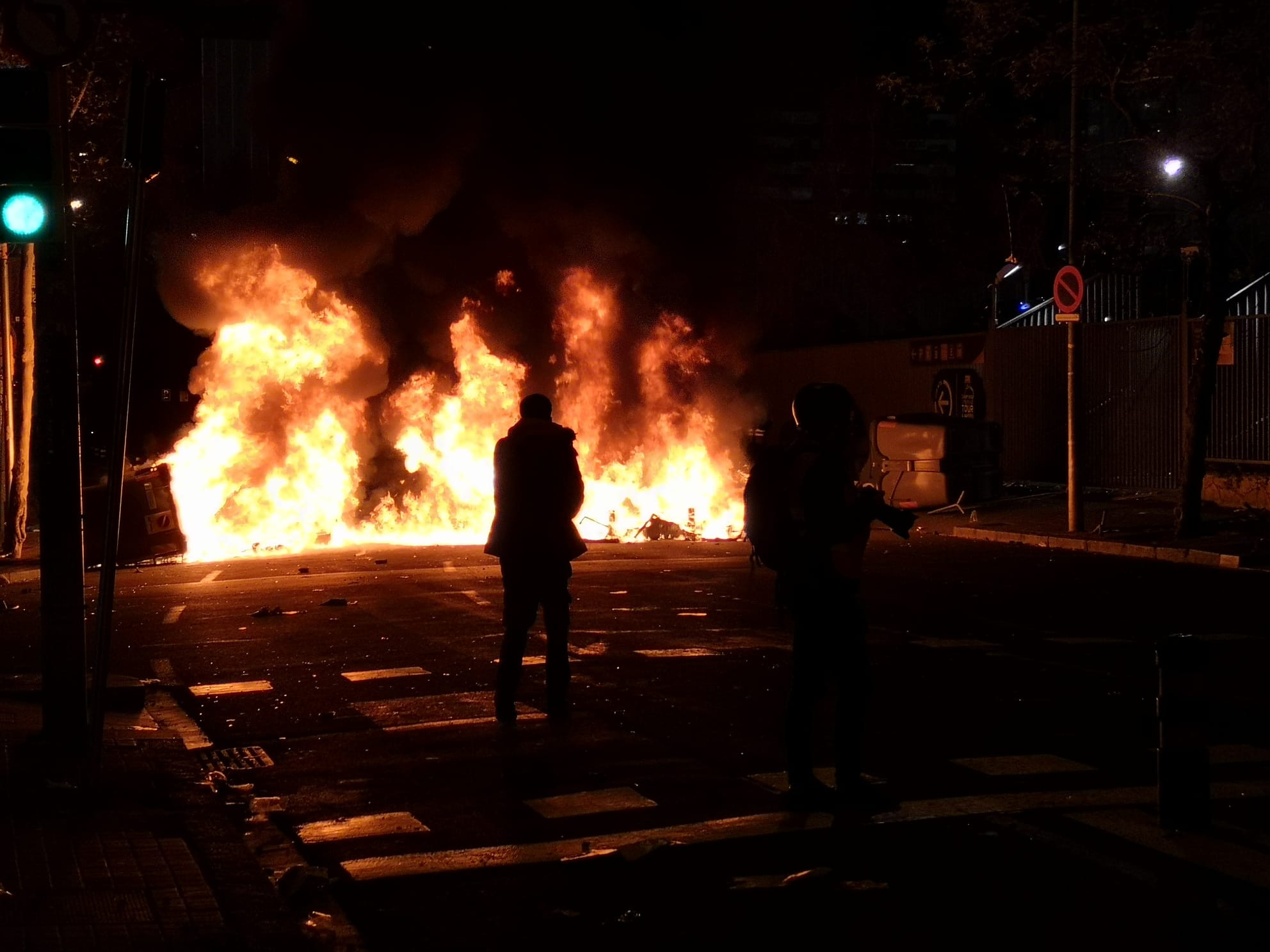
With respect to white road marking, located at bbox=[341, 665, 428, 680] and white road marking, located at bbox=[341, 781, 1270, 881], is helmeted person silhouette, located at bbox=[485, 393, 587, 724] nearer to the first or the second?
white road marking, located at bbox=[341, 665, 428, 680]

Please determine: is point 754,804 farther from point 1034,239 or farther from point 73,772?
point 1034,239

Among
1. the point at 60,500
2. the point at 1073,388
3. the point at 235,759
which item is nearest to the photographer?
the point at 60,500

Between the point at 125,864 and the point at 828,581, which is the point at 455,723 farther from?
the point at 125,864

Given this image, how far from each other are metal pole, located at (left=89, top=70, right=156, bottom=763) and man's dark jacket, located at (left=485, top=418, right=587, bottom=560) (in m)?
2.29

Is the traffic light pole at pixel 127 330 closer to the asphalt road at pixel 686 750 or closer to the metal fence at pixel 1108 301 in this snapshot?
the asphalt road at pixel 686 750

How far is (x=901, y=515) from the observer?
620 cm

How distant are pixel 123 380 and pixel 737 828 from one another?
3.17 m

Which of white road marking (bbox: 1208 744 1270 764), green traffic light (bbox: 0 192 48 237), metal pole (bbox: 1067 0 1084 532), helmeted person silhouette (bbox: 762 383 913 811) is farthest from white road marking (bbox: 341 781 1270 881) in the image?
metal pole (bbox: 1067 0 1084 532)

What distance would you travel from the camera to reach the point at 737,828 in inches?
236

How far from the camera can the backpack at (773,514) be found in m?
6.21

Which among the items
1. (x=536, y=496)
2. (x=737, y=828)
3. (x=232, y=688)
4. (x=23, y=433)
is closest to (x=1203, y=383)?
(x=536, y=496)

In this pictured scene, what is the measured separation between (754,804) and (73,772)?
299cm

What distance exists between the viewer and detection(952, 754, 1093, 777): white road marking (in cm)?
689

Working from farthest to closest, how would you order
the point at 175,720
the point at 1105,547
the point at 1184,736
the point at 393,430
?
1. the point at 393,430
2. the point at 1105,547
3. the point at 175,720
4. the point at 1184,736
